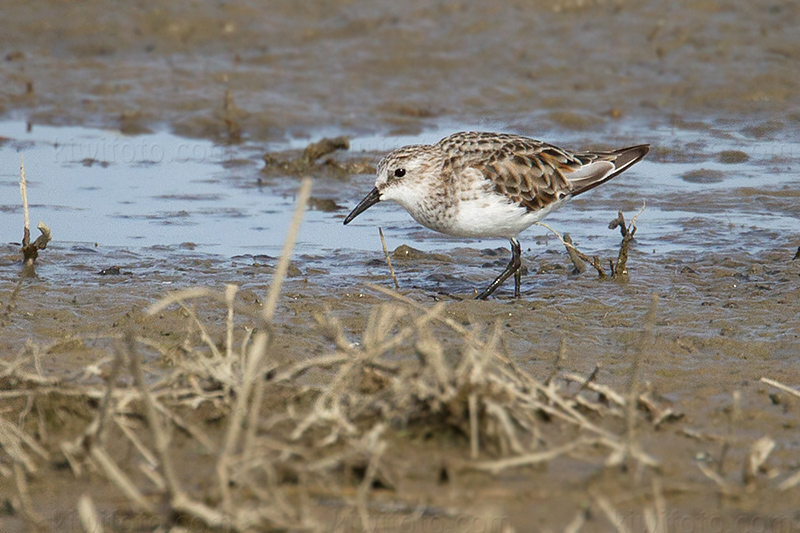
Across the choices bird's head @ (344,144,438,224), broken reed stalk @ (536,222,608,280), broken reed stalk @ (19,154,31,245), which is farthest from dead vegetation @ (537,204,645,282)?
broken reed stalk @ (19,154,31,245)

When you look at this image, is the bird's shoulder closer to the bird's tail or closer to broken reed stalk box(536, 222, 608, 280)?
the bird's tail

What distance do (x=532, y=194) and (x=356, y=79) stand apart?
20.3 feet

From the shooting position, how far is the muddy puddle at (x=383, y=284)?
3955 mm

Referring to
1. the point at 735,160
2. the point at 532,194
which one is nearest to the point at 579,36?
the point at 735,160

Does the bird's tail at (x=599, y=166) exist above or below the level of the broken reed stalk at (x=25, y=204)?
above

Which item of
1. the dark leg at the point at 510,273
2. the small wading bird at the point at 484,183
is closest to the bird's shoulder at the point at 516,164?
the small wading bird at the point at 484,183

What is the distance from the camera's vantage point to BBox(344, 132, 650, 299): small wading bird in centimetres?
739

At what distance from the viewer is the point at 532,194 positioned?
24.7 feet

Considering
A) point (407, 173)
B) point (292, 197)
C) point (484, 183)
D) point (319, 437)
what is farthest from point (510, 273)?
point (319, 437)

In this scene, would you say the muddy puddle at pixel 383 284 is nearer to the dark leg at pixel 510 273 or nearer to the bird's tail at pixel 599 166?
the dark leg at pixel 510 273

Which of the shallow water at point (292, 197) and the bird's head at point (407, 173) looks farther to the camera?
the shallow water at point (292, 197)

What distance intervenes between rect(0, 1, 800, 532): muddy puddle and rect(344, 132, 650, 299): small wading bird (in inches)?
20.7

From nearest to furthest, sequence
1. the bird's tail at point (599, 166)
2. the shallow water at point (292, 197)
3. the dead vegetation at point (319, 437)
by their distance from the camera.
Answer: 1. the dead vegetation at point (319, 437)
2. the bird's tail at point (599, 166)
3. the shallow water at point (292, 197)

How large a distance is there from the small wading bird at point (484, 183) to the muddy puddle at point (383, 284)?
20.7 inches
